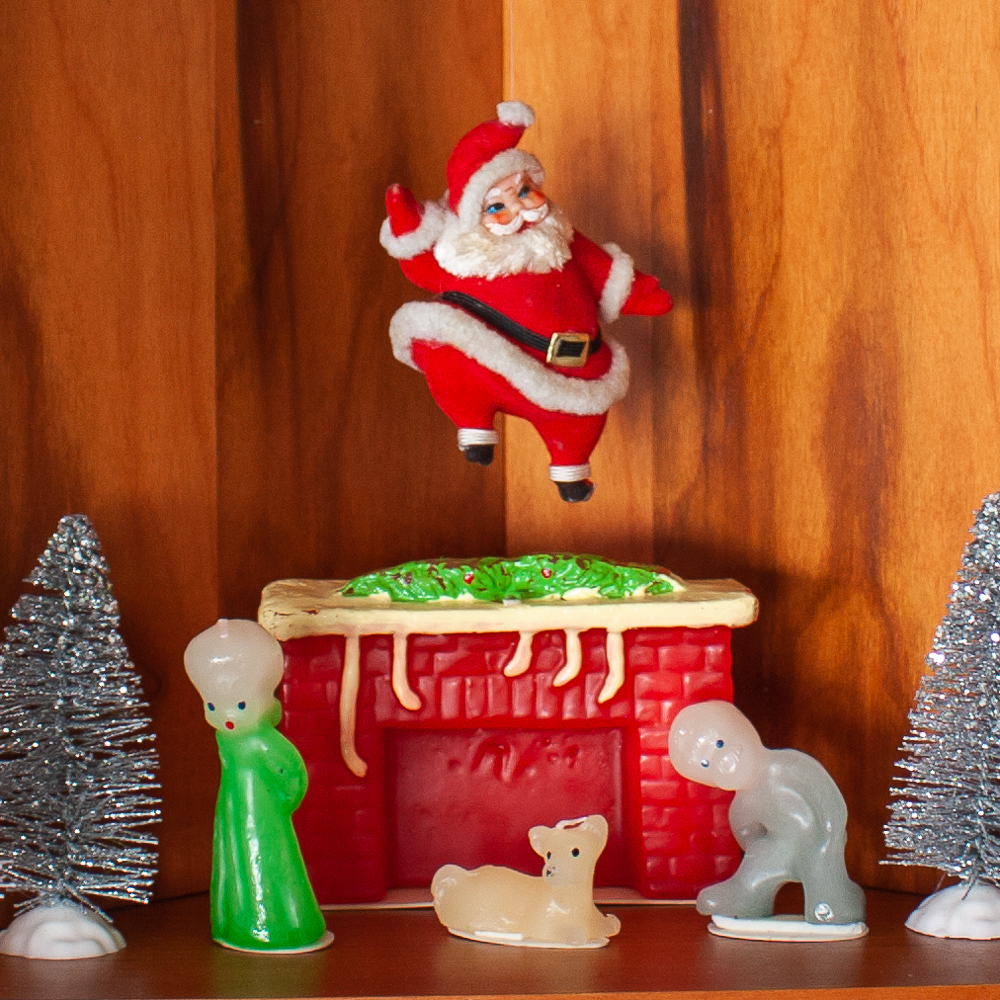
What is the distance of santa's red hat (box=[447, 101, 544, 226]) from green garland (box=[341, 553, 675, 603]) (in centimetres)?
26

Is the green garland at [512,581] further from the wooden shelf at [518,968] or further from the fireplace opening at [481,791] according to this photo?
the wooden shelf at [518,968]

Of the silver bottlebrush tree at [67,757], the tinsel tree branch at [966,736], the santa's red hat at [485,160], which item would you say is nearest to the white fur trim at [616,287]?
the santa's red hat at [485,160]

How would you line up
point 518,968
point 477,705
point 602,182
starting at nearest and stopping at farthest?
point 518,968 → point 477,705 → point 602,182

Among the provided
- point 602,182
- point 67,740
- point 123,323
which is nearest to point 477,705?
point 67,740

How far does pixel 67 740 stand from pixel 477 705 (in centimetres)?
29

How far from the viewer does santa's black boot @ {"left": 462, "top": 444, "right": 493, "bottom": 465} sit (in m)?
1.12

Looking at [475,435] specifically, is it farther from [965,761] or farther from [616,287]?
[965,761]

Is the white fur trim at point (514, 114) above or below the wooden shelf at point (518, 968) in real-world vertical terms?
above

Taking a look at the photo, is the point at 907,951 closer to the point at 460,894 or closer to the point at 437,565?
the point at 460,894

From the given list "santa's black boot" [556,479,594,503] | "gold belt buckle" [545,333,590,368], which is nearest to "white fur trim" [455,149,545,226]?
"gold belt buckle" [545,333,590,368]

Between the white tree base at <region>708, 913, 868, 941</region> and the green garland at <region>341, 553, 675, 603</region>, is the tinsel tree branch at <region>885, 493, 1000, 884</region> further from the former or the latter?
the green garland at <region>341, 553, 675, 603</region>

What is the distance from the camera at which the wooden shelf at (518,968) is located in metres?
0.85

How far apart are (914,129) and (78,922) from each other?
848 mm

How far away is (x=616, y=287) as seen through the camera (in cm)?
114
